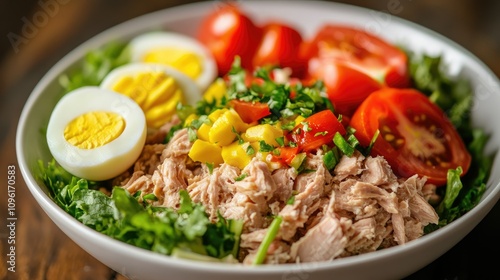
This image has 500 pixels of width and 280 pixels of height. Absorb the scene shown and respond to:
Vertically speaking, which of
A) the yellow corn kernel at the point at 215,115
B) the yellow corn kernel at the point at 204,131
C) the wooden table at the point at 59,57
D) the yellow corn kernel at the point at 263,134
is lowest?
the wooden table at the point at 59,57

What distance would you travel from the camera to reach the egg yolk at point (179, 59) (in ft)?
13.3

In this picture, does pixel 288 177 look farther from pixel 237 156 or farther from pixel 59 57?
pixel 59 57

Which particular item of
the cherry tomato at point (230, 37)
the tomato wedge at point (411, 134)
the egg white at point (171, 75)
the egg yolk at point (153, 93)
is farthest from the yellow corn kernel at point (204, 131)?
the cherry tomato at point (230, 37)

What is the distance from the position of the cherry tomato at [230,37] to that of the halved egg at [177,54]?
10 cm

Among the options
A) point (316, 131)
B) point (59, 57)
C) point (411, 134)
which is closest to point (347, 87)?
point (411, 134)

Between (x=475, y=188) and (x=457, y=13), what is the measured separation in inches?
99.0

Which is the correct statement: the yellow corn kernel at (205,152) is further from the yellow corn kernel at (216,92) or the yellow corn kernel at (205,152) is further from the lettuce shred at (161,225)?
the yellow corn kernel at (216,92)

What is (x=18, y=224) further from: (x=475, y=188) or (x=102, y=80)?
(x=475, y=188)

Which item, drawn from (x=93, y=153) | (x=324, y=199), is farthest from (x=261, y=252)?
(x=93, y=153)

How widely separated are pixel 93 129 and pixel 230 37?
1453mm

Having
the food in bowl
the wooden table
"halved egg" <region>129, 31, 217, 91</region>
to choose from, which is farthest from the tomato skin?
the wooden table

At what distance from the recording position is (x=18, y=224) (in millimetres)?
3492

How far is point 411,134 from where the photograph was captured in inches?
131

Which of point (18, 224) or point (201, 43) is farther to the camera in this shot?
point (201, 43)
